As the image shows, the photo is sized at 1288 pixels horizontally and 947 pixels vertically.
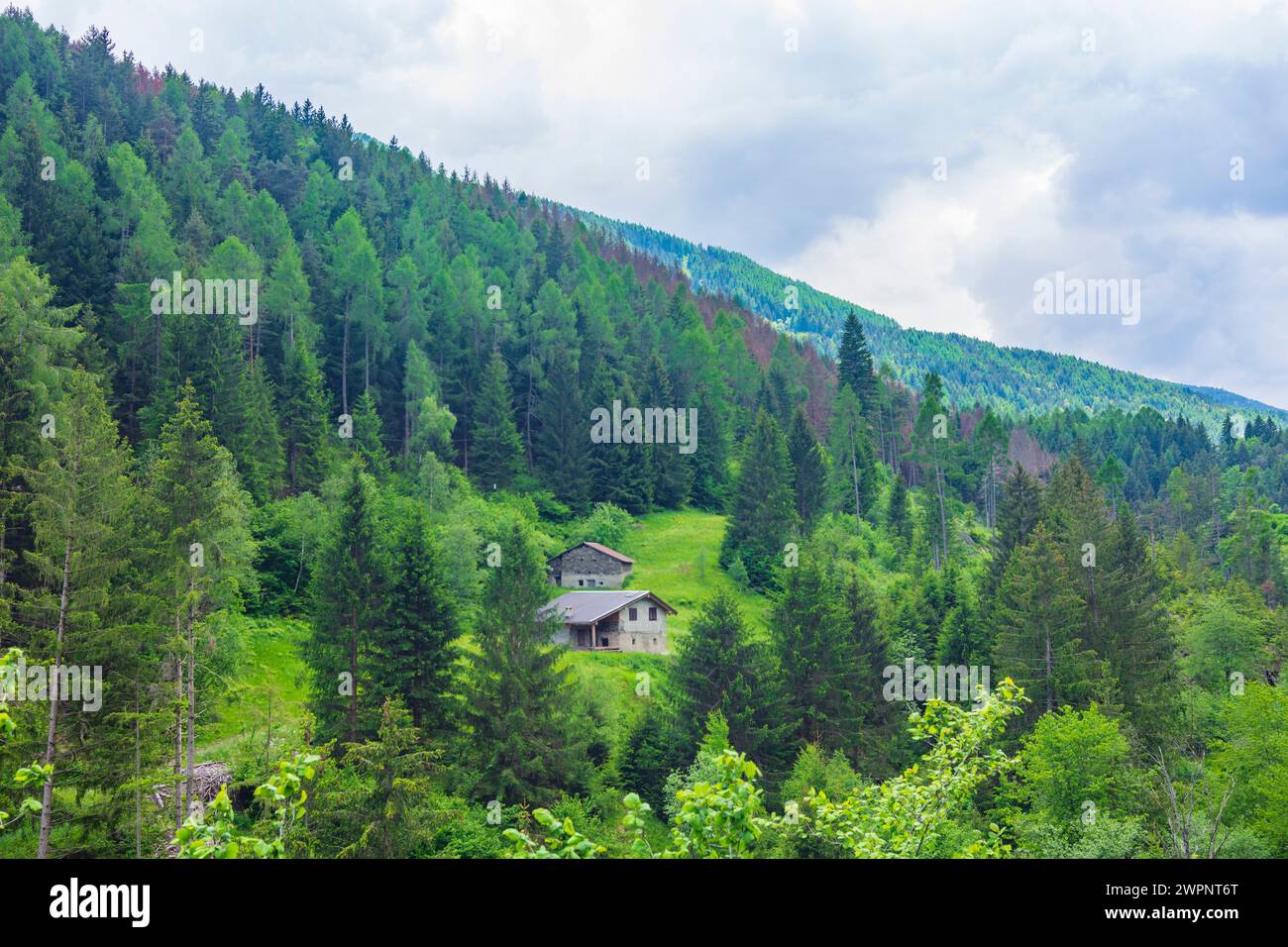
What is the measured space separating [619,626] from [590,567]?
12694 millimetres

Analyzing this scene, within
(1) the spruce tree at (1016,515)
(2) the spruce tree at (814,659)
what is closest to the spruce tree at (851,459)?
(1) the spruce tree at (1016,515)

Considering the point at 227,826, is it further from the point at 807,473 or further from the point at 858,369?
the point at 858,369

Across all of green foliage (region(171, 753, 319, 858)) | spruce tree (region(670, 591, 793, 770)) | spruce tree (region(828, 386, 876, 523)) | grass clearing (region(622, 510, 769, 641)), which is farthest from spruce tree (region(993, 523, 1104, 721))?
spruce tree (region(828, 386, 876, 523))

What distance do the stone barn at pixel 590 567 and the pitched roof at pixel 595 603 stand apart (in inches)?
245

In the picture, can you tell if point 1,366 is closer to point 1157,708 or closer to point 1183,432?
point 1157,708

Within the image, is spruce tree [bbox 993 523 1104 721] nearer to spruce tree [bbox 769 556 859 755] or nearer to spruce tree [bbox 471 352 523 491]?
spruce tree [bbox 769 556 859 755]

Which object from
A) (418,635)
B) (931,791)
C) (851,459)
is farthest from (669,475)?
(931,791)

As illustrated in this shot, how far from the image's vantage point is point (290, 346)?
8181cm

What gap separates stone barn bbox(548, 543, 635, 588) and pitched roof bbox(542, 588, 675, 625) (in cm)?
621

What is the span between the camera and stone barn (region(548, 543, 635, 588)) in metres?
74.8

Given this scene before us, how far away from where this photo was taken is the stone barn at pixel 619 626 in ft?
207

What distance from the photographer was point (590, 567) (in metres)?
75.9
